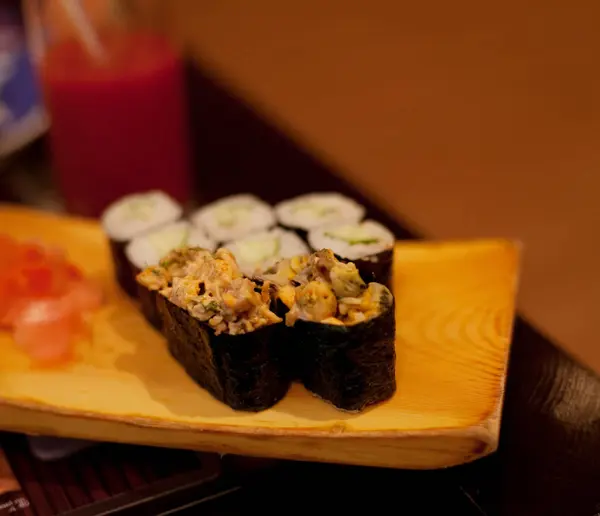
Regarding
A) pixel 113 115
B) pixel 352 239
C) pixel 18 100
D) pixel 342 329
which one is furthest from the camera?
pixel 18 100

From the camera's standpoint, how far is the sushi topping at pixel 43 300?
1.38m

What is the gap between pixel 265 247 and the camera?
145cm

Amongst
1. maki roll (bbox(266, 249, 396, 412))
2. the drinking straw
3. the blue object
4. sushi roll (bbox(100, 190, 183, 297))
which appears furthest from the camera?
the blue object

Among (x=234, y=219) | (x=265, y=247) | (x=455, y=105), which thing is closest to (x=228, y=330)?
(x=265, y=247)

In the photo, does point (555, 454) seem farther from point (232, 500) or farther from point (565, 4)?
point (565, 4)

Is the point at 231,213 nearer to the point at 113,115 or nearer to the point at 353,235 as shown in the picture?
the point at 353,235

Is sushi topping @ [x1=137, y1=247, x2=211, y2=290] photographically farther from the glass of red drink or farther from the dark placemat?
the glass of red drink

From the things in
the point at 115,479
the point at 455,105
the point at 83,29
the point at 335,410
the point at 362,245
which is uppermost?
the point at 83,29

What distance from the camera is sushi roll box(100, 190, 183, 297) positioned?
1.51 metres

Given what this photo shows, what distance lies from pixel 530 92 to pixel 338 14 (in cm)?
98

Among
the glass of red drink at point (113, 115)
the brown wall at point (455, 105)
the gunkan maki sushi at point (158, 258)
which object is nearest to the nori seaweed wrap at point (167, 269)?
the gunkan maki sushi at point (158, 258)

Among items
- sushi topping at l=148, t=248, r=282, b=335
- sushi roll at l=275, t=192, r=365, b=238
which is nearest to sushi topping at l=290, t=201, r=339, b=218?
sushi roll at l=275, t=192, r=365, b=238

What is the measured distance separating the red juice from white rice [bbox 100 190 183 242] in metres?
0.37

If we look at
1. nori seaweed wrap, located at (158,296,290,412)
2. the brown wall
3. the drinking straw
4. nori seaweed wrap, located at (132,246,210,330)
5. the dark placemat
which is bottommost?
the brown wall
